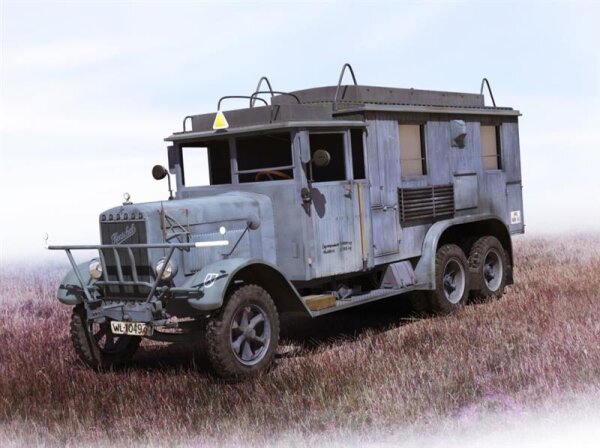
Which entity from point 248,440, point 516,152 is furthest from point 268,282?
point 516,152

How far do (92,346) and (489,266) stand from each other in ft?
18.9

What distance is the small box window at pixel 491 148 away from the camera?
11.7 metres

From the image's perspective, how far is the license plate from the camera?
24.5ft

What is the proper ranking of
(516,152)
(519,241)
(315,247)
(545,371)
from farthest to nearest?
(519,241), (516,152), (315,247), (545,371)

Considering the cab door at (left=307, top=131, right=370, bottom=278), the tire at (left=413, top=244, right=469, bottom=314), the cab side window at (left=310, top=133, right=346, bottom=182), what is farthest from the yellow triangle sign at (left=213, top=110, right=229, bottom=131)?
the tire at (left=413, top=244, right=469, bottom=314)

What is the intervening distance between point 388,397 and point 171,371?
2431 mm

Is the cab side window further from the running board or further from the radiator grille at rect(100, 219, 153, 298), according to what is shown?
the radiator grille at rect(100, 219, 153, 298)

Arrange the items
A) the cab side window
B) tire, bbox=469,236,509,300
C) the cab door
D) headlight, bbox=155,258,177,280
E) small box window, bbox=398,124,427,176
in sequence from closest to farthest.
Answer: headlight, bbox=155,258,177,280 → the cab door → the cab side window → small box window, bbox=398,124,427,176 → tire, bbox=469,236,509,300

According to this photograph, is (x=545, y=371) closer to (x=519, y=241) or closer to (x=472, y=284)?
(x=472, y=284)

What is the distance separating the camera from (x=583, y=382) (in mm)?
6570

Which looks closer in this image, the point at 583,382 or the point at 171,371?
the point at 583,382

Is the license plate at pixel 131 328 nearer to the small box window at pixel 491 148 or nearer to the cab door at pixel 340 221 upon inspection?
the cab door at pixel 340 221

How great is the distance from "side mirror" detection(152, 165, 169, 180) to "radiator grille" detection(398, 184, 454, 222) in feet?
8.99

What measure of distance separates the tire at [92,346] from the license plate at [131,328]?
58 centimetres
